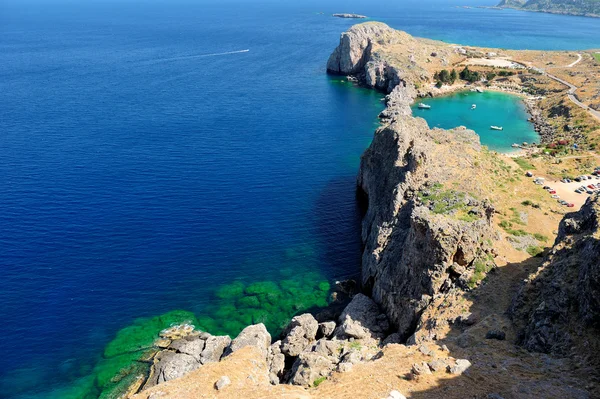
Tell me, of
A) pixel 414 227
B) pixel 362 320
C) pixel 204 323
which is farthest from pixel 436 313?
pixel 204 323

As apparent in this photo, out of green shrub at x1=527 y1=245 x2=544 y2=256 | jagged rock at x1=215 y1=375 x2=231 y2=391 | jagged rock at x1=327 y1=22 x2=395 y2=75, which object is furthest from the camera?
jagged rock at x1=327 y1=22 x2=395 y2=75

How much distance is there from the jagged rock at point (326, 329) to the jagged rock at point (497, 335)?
20.3 meters

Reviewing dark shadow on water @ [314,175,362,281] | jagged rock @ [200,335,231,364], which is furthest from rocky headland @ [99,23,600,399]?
dark shadow on water @ [314,175,362,281]

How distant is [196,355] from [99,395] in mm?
11377

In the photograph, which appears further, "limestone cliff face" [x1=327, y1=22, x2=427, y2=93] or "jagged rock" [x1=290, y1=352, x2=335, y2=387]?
"limestone cliff face" [x1=327, y1=22, x2=427, y2=93]

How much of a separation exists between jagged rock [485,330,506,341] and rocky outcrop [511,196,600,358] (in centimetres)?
155

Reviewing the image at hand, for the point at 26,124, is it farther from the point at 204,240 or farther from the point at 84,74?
the point at 204,240

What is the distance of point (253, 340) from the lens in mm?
49688

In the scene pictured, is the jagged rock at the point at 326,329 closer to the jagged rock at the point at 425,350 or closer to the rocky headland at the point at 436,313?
the rocky headland at the point at 436,313

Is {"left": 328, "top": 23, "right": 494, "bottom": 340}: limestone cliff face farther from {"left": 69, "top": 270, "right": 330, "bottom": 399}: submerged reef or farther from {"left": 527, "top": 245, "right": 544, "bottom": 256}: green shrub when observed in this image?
{"left": 69, "top": 270, "right": 330, "bottom": 399}: submerged reef

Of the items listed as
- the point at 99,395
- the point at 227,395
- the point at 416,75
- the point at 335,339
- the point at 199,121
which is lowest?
the point at 99,395

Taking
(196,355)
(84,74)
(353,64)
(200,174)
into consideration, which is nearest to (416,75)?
(353,64)

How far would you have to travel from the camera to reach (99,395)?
47.6 m

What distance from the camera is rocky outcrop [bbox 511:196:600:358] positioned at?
3278 centimetres
